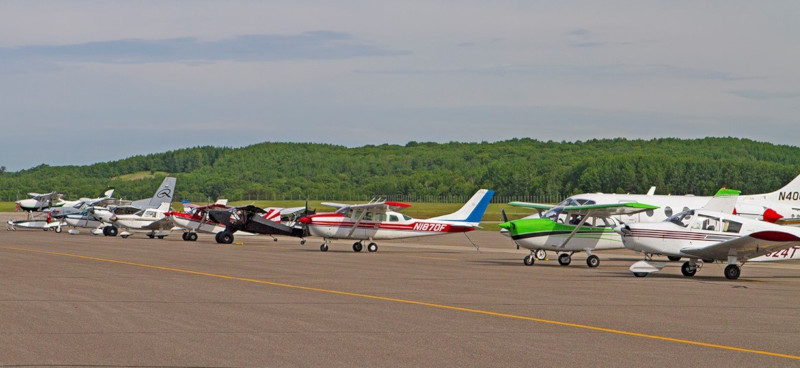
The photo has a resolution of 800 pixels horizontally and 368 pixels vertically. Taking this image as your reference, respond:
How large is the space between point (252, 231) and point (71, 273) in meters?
22.5

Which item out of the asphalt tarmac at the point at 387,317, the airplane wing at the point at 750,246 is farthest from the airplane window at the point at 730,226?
the asphalt tarmac at the point at 387,317

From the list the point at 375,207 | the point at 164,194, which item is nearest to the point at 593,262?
the point at 375,207

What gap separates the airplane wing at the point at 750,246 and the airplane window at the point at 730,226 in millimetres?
720

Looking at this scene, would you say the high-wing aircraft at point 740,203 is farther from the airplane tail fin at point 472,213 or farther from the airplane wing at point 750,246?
the airplane wing at point 750,246

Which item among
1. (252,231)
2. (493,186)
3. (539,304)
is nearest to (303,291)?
(539,304)

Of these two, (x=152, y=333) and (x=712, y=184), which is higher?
(x=712, y=184)

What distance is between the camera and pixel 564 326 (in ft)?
41.1

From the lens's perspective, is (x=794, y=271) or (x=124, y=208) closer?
(x=794, y=271)

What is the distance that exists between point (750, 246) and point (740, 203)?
17.9 m

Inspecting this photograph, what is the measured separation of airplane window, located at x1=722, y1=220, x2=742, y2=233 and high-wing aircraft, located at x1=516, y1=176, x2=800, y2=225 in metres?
10.9

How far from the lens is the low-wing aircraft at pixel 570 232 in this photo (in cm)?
2708

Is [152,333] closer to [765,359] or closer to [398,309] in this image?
[398,309]

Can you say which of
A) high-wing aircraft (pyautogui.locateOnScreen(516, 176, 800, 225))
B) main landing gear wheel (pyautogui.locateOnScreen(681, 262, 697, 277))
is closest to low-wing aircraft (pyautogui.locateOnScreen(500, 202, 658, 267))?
main landing gear wheel (pyautogui.locateOnScreen(681, 262, 697, 277))

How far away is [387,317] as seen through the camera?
13.3m
